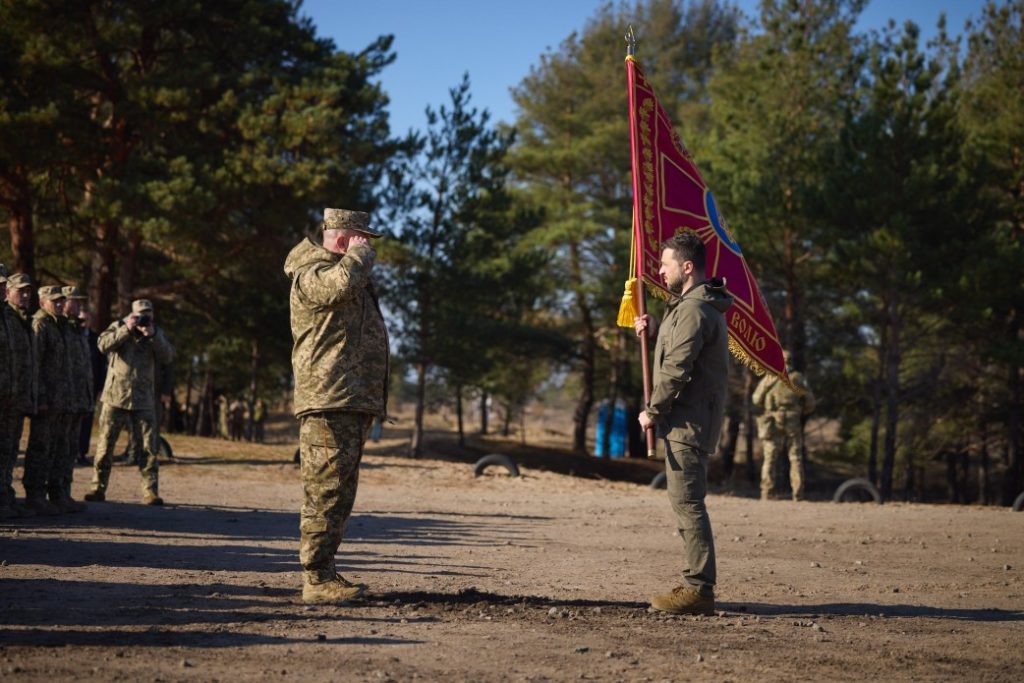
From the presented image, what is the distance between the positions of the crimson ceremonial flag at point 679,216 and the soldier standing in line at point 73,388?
6335 millimetres

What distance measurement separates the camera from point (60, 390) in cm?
1127

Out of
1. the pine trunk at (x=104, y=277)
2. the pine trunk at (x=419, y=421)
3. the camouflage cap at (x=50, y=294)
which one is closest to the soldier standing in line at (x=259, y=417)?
the pine trunk at (x=419, y=421)

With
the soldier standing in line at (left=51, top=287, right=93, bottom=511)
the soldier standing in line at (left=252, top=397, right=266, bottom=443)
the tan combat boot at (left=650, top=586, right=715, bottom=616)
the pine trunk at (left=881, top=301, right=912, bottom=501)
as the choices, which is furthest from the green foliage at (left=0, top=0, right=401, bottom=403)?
the soldier standing in line at (left=252, top=397, right=266, bottom=443)

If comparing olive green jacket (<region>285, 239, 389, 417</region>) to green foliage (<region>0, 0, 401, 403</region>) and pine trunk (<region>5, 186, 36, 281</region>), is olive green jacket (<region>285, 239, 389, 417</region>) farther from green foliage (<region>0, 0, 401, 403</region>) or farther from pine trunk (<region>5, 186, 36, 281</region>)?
pine trunk (<region>5, 186, 36, 281</region>)

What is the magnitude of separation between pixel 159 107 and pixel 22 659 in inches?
812

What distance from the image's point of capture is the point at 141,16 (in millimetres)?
23594

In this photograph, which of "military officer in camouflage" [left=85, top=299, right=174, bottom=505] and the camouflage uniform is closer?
"military officer in camouflage" [left=85, top=299, right=174, bottom=505]

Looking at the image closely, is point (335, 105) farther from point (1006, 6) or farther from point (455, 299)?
point (1006, 6)

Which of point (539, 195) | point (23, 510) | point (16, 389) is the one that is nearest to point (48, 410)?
point (16, 389)

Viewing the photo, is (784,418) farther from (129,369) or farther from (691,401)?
(691,401)

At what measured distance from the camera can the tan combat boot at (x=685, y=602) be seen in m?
6.78

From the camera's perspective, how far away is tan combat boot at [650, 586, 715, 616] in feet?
22.2

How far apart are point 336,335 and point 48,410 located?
5.80 metres

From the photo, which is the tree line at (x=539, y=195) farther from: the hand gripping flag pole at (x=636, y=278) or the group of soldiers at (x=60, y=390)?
the hand gripping flag pole at (x=636, y=278)
